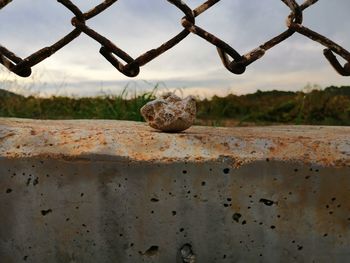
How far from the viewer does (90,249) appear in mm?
1615

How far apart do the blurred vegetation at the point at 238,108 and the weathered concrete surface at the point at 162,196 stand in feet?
10.6

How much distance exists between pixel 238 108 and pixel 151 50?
4377 mm

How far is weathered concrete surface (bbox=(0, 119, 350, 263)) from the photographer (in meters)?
1.58

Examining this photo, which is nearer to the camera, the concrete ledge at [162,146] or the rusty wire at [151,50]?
the concrete ledge at [162,146]

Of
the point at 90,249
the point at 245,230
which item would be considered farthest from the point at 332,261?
the point at 90,249

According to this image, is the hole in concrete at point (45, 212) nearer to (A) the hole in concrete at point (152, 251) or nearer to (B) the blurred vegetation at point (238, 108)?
(A) the hole in concrete at point (152, 251)

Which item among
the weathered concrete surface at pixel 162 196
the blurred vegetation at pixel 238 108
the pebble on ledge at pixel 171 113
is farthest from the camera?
the blurred vegetation at pixel 238 108

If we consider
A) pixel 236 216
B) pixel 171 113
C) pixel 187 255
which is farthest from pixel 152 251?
pixel 171 113

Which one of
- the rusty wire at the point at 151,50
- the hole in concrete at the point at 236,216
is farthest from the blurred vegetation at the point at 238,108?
the hole in concrete at the point at 236,216

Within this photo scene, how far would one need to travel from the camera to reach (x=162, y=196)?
1.58 m

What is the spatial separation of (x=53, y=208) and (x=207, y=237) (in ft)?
1.40

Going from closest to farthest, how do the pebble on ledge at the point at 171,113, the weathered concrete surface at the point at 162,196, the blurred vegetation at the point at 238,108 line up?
1. the weathered concrete surface at the point at 162,196
2. the pebble on ledge at the point at 171,113
3. the blurred vegetation at the point at 238,108

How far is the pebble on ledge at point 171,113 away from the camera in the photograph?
1.70 m

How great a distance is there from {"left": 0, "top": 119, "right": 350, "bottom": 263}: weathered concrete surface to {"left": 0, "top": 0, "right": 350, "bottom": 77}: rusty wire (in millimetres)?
225
